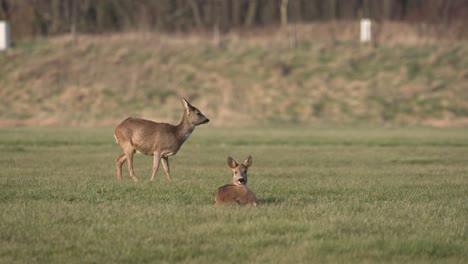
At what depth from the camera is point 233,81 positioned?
5872 centimetres

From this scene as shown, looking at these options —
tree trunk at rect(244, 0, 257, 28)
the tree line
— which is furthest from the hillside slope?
tree trunk at rect(244, 0, 257, 28)

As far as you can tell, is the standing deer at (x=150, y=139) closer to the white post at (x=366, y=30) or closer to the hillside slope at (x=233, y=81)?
the hillside slope at (x=233, y=81)

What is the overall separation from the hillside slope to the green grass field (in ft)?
78.4

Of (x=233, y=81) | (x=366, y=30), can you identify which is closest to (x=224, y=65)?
(x=233, y=81)

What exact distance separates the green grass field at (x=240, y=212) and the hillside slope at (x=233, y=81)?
23.9 m

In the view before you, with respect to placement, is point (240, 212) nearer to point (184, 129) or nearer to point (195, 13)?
point (184, 129)

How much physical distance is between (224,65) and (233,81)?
10.0 ft

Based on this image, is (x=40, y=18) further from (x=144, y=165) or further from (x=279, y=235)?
(x=279, y=235)

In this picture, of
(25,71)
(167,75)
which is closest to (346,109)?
(167,75)

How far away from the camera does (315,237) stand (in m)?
12.5

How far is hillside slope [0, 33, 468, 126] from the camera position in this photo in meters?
53.3

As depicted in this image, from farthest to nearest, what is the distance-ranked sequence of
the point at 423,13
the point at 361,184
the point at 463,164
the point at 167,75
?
the point at 423,13 < the point at 167,75 < the point at 463,164 < the point at 361,184

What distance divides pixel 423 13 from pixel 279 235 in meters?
68.9

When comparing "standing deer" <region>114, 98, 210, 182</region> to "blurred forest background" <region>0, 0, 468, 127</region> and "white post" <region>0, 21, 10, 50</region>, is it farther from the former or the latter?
"white post" <region>0, 21, 10, 50</region>
